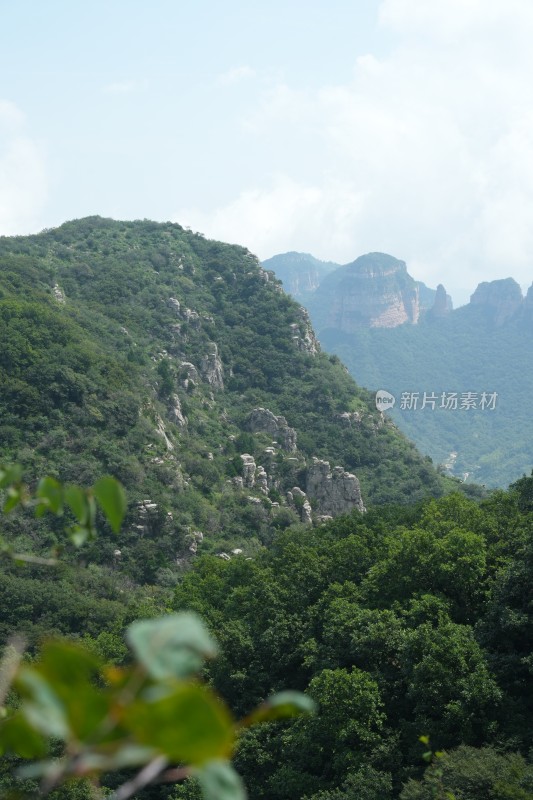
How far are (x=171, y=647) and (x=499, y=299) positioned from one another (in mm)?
194721

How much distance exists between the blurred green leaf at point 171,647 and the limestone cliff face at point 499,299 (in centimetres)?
19148

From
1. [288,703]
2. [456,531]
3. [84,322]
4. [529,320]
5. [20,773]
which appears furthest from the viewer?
[529,320]

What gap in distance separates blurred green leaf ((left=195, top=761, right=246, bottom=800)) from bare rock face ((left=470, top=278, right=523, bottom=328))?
627 feet

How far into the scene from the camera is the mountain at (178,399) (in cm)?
4409

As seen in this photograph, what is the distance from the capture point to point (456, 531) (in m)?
24.4

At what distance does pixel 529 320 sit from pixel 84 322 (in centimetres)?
14142

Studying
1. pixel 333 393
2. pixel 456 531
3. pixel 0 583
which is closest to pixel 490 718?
pixel 456 531

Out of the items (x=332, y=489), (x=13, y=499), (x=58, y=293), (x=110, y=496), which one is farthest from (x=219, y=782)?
(x=58, y=293)

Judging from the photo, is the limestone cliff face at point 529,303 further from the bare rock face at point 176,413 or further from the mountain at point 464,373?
the bare rock face at point 176,413

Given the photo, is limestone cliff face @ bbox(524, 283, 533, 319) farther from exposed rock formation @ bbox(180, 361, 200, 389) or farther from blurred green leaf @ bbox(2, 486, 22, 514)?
blurred green leaf @ bbox(2, 486, 22, 514)

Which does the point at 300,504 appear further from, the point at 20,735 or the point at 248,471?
the point at 20,735

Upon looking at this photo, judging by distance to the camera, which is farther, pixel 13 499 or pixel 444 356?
pixel 444 356

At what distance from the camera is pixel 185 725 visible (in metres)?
1.14

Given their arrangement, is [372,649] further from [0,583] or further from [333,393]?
[333,393]
